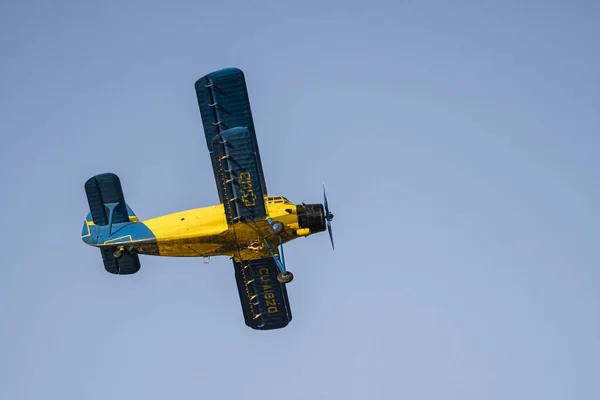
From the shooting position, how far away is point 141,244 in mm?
37969

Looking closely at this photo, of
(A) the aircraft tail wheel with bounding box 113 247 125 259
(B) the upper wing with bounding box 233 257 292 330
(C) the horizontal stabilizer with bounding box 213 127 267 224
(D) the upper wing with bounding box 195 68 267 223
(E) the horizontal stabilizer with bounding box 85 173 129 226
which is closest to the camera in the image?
(C) the horizontal stabilizer with bounding box 213 127 267 224

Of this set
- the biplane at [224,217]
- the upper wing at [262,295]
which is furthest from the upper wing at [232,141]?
the upper wing at [262,295]

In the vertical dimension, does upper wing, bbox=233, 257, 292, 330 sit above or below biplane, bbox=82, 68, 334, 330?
below

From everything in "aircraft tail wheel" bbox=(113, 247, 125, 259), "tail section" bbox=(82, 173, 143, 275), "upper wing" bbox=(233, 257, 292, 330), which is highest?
"tail section" bbox=(82, 173, 143, 275)

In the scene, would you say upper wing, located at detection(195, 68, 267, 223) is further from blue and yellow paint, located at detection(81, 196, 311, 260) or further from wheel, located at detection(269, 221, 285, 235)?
wheel, located at detection(269, 221, 285, 235)

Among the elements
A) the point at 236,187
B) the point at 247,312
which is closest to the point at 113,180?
the point at 236,187

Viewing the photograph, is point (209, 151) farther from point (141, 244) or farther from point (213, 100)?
point (141, 244)

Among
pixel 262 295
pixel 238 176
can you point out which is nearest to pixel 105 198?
pixel 238 176

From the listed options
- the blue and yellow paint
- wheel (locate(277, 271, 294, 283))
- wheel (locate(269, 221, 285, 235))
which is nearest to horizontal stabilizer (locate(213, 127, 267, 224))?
the blue and yellow paint

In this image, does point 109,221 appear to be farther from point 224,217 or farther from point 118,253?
point 224,217

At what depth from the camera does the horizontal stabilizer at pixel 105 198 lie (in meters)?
37.8

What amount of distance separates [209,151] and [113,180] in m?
3.73

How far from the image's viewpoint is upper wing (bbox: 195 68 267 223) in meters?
35.9

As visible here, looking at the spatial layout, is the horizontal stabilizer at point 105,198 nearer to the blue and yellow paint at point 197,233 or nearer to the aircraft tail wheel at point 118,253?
the blue and yellow paint at point 197,233
